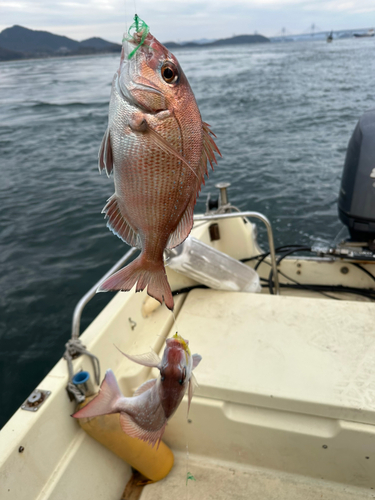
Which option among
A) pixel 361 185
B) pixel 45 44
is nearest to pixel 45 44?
pixel 45 44

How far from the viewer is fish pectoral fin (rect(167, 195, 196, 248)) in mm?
986

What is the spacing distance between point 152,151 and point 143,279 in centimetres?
32

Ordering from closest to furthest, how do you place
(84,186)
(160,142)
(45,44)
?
(160,142)
(45,44)
(84,186)

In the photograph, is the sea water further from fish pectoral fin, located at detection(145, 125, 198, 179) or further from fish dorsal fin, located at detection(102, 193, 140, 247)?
fish pectoral fin, located at detection(145, 125, 198, 179)

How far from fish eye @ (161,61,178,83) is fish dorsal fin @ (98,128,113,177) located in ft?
0.65

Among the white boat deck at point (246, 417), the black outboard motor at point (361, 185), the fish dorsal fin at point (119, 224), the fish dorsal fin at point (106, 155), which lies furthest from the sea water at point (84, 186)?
the fish dorsal fin at point (106, 155)

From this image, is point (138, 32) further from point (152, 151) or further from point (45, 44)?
point (45, 44)

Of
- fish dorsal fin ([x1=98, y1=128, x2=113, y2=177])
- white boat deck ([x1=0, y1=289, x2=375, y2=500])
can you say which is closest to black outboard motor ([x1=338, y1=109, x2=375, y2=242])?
white boat deck ([x1=0, y1=289, x2=375, y2=500])

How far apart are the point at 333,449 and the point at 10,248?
19.1ft

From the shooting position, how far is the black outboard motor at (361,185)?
3299 millimetres

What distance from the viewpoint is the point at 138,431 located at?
1.59 metres

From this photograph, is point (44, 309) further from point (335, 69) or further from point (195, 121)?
point (335, 69)

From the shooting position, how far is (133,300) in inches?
109

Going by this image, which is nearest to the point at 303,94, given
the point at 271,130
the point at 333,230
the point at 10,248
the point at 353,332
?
the point at 271,130
